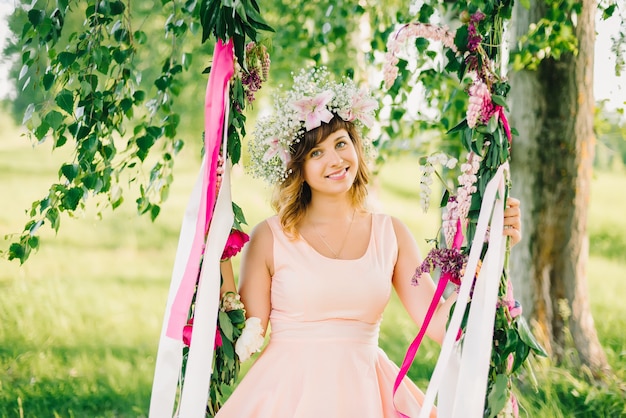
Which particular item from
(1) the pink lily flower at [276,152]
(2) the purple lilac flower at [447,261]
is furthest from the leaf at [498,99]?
(1) the pink lily flower at [276,152]

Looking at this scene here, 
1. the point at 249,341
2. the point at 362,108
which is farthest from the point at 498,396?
the point at 362,108

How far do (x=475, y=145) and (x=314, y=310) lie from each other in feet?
2.63

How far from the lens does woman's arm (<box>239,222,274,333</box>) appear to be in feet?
8.57

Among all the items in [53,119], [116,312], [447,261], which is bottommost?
[116,312]

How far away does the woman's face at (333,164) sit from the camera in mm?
2682

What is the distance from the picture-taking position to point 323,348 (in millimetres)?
2549

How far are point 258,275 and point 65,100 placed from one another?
86 centimetres

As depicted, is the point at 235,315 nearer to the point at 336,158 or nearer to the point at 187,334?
the point at 187,334

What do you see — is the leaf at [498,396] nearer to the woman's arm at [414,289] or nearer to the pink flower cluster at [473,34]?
the woman's arm at [414,289]

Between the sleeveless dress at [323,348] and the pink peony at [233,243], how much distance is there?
268mm

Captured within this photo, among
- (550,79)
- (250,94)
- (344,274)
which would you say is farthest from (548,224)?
(250,94)

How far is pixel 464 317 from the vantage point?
7.34 feet

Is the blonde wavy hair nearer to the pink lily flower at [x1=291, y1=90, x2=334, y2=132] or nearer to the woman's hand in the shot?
the pink lily flower at [x1=291, y1=90, x2=334, y2=132]

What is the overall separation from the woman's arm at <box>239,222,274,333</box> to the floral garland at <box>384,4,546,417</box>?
2.05 ft
